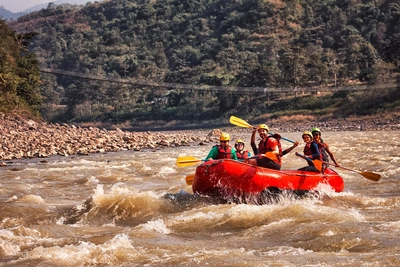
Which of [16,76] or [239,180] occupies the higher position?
[16,76]

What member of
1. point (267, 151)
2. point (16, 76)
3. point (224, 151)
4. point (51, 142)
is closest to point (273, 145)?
point (267, 151)

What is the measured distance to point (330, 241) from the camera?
7918 mm

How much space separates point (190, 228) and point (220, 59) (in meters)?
89.3

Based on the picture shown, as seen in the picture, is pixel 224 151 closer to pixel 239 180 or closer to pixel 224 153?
pixel 224 153

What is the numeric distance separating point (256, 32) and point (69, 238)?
350ft

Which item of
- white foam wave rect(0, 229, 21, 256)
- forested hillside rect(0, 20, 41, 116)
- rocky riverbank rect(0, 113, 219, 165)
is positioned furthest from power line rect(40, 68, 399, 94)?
white foam wave rect(0, 229, 21, 256)

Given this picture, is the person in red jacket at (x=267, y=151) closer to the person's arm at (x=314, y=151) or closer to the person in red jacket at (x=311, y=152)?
the person in red jacket at (x=311, y=152)

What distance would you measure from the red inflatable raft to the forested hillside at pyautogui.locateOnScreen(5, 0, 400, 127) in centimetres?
4353

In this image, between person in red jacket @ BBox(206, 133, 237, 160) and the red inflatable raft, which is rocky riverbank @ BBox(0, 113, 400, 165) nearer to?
person in red jacket @ BBox(206, 133, 237, 160)

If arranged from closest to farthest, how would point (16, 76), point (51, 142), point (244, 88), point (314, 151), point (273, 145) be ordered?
point (273, 145), point (314, 151), point (51, 142), point (16, 76), point (244, 88)

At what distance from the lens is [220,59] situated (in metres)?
97.6

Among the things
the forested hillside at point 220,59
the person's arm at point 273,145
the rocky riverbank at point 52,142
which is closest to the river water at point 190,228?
the person's arm at point 273,145

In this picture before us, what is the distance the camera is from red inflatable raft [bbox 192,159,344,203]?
34.9 ft

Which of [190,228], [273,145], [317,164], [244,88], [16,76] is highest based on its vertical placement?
[16,76]
